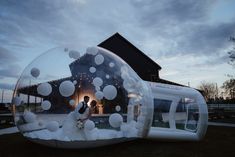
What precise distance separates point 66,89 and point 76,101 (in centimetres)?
43

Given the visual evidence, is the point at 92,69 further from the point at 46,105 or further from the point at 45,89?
the point at 46,105

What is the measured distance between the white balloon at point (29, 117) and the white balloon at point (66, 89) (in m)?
1.08

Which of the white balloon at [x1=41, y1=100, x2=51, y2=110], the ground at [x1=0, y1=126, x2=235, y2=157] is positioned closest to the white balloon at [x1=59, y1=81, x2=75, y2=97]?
the white balloon at [x1=41, y1=100, x2=51, y2=110]

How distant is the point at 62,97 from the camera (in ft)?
22.0

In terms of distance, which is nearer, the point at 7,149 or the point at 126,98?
the point at 126,98

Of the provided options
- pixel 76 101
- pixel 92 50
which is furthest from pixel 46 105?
pixel 92 50

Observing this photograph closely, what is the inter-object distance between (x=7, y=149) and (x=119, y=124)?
3688mm

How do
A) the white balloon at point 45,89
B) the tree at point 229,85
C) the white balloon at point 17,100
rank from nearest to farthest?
the white balloon at point 45,89, the white balloon at point 17,100, the tree at point 229,85

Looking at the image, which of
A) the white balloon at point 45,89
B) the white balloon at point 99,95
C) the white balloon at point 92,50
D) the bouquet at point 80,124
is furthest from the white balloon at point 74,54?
the bouquet at point 80,124

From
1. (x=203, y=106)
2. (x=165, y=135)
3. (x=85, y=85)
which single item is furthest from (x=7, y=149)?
(x=203, y=106)

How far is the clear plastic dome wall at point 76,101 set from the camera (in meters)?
6.75

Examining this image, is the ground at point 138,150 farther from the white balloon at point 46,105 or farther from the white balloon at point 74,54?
the white balloon at point 74,54

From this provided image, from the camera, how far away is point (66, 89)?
665cm

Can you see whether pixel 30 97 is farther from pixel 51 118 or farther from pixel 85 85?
pixel 85 85
